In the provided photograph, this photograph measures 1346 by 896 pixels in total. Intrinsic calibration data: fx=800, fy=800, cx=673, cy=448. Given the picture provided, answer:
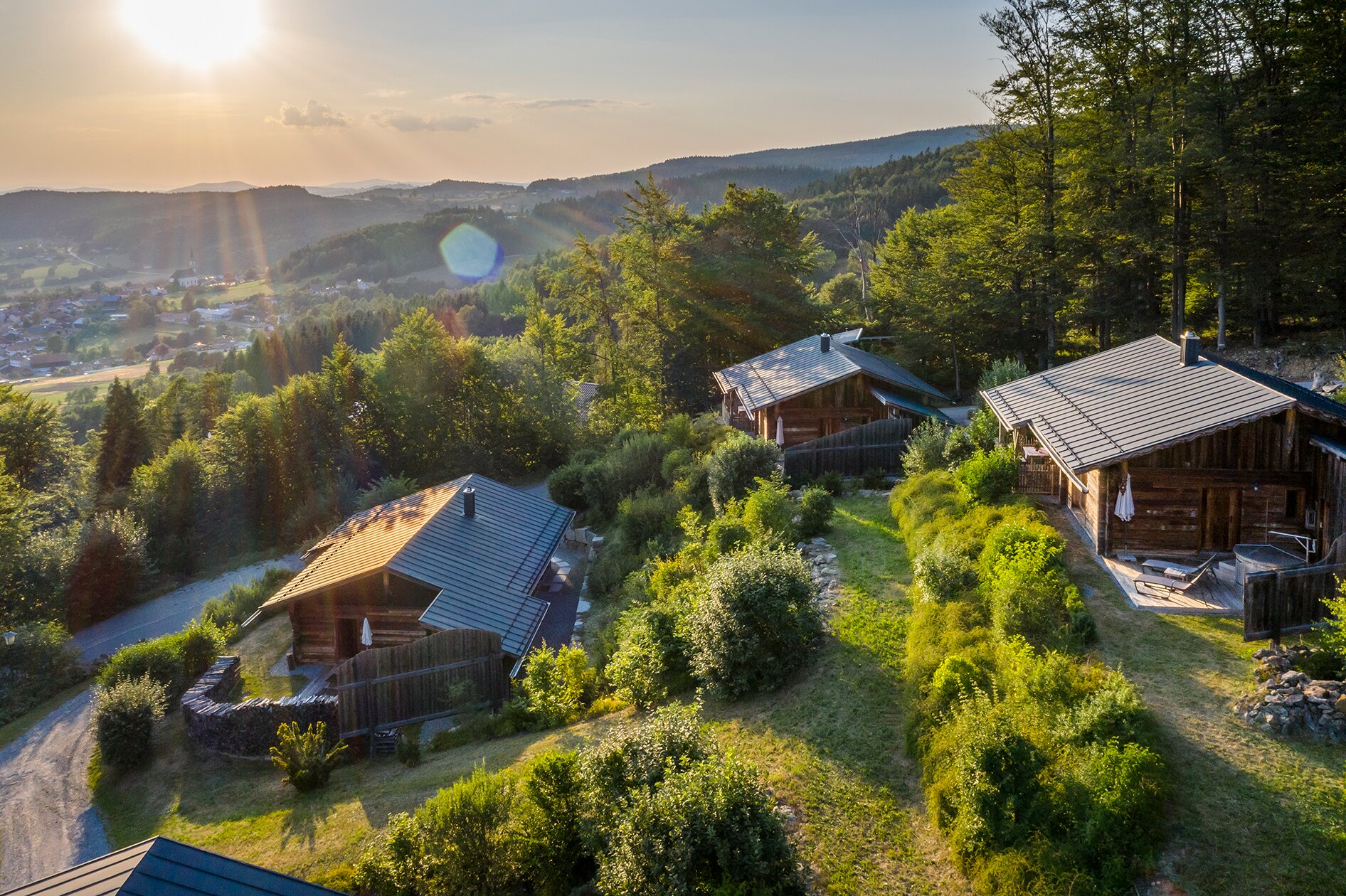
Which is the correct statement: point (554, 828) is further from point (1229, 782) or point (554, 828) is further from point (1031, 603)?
point (1031, 603)

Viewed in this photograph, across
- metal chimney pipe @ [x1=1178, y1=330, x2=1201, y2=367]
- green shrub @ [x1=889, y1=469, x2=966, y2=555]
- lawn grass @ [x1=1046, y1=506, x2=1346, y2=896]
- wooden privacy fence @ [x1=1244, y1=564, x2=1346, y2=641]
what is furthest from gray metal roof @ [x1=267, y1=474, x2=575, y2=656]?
metal chimney pipe @ [x1=1178, y1=330, x2=1201, y2=367]

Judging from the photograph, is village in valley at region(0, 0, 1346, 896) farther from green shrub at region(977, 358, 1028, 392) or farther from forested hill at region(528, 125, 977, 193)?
forested hill at region(528, 125, 977, 193)

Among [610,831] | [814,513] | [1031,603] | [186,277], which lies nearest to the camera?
[610,831]

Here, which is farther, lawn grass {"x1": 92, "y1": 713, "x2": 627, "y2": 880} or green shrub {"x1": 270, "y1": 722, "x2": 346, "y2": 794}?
green shrub {"x1": 270, "y1": 722, "x2": 346, "y2": 794}

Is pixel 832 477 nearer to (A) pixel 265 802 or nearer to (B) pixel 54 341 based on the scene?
(A) pixel 265 802

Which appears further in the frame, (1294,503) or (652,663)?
(1294,503)

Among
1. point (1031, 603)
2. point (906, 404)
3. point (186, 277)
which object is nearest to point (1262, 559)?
point (1031, 603)

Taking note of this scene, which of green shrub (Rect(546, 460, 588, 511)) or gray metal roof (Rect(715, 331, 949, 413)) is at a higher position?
gray metal roof (Rect(715, 331, 949, 413))
